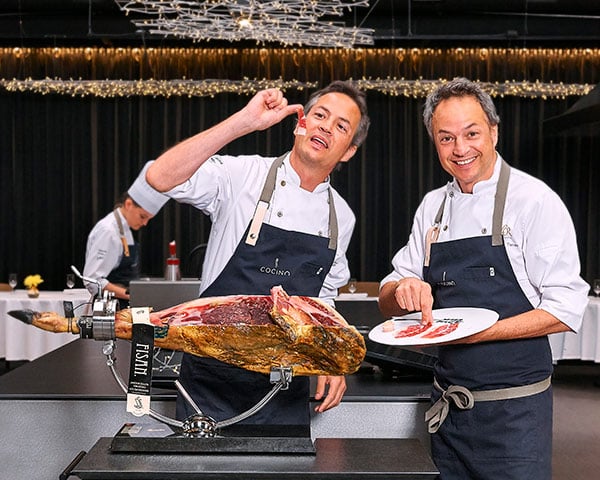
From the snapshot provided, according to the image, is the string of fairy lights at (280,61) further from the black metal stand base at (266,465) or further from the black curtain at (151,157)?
the black metal stand base at (266,465)

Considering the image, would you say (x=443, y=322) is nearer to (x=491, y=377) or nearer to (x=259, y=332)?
(x=491, y=377)

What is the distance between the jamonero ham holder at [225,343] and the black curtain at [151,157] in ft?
24.2

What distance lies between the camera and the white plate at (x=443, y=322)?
1864mm

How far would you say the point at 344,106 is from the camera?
7.79ft

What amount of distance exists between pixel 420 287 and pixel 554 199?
1.46 ft

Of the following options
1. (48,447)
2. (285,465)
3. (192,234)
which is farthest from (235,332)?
(192,234)

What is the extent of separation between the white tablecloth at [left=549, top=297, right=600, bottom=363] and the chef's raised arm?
5.35 m

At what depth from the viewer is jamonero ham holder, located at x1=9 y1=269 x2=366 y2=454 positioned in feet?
5.78

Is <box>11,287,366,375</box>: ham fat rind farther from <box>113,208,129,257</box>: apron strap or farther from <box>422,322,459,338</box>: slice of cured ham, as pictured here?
<box>113,208,129,257</box>: apron strap

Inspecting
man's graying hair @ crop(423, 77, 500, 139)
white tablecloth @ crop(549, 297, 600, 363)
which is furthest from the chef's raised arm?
white tablecloth @ crop(549, 297, 600, 363)

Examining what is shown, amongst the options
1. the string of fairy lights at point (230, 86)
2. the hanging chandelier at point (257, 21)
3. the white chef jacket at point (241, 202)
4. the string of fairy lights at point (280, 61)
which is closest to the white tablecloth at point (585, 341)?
the string of fairy lights at point (230, 86)

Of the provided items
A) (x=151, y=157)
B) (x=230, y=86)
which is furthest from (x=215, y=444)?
(x=151, y=157)

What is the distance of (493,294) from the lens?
2.27 meters

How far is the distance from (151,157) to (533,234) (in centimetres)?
740
